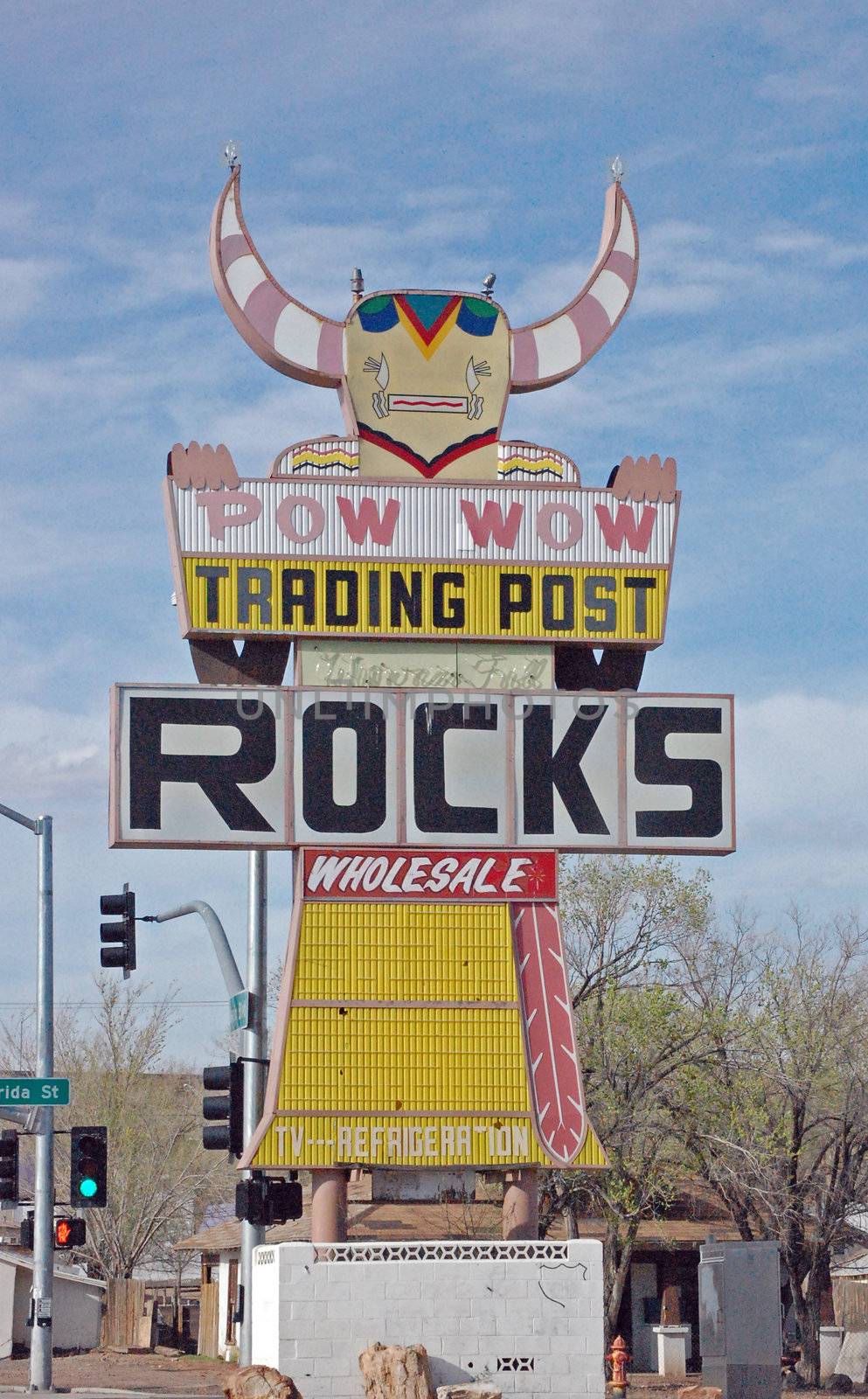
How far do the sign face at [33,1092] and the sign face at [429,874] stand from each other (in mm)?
5376

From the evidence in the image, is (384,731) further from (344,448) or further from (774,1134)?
(774,1134)

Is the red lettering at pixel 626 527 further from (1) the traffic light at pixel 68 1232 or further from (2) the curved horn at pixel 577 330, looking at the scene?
(1) the traffic light at pixel 68 1232

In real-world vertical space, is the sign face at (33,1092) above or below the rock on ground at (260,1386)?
above

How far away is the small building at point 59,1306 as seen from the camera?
4538cm

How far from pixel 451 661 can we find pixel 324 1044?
514 cm

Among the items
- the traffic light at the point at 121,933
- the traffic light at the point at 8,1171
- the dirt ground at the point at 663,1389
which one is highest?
the traffic light at the point at 121,933

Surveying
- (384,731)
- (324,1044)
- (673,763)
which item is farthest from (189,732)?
(673,763)

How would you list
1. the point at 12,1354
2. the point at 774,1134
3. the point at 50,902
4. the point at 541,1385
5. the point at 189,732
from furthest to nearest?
the point at 12,1354, the point at 774,1134, the point at 50,902, the point at 189,732, the point at 541,1385

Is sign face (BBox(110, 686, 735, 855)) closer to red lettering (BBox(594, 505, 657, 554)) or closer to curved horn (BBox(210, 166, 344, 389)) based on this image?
red lettering (BBox(594, 505, 657, 554))

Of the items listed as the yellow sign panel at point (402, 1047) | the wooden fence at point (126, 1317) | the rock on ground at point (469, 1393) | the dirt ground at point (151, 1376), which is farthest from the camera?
the wooden fence at point (126, 1317)

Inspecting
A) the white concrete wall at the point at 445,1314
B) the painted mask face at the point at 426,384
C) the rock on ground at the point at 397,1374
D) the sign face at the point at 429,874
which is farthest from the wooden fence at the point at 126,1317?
the painted mask face at the point at 426,384

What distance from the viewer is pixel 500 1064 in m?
22.8

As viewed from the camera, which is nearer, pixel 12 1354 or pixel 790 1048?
pixel 790 1048

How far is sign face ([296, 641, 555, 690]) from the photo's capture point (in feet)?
78.8
